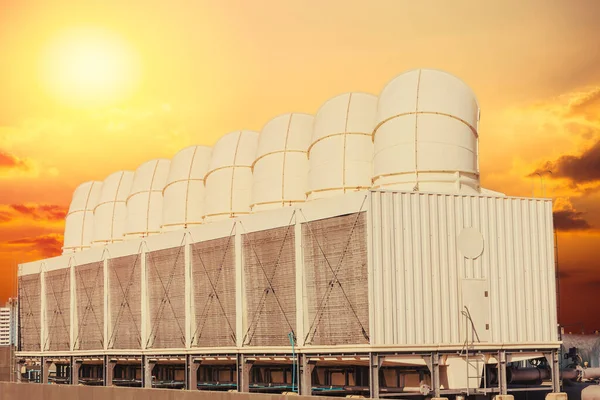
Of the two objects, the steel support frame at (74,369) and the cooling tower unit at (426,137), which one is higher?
the cooling tower unit at (426,137)

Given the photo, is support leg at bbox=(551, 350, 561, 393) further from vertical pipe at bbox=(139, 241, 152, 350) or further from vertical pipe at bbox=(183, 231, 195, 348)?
vertical pipe at bbox=(139, 241, 152, 350)

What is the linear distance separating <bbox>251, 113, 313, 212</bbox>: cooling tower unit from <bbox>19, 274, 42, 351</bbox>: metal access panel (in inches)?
914

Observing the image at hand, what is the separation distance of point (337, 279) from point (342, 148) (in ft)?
26.1

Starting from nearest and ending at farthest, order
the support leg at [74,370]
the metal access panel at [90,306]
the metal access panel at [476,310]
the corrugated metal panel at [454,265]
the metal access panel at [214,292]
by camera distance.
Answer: the corrugated metal panel at [454,265]
the metal access panel at [476,310]
the metal access panel at [214,292]
the metal access panel at [90,306]
the support leg at [74,370]

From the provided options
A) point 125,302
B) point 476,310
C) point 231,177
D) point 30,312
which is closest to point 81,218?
point 30,312

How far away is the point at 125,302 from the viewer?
54.0 m

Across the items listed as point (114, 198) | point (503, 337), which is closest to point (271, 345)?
point (503, 337)

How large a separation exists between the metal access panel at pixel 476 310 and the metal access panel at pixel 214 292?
10969 mm

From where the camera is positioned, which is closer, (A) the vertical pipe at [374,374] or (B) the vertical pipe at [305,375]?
(A) the vertical pipe at [374,374]

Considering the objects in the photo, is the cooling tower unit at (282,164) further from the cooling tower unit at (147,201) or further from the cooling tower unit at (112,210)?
the cooling tower unit at (112,210)

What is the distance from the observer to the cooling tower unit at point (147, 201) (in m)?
59.2

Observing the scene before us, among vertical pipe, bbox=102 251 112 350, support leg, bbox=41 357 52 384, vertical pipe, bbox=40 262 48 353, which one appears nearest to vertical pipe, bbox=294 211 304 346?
vertical pipe, bbox=102 251 112 350

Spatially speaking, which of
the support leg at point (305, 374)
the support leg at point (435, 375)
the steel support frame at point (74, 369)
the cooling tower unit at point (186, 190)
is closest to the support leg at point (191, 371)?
the support leg at point (305, 374)

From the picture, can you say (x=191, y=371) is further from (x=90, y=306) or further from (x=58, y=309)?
(x=58, y=309)
